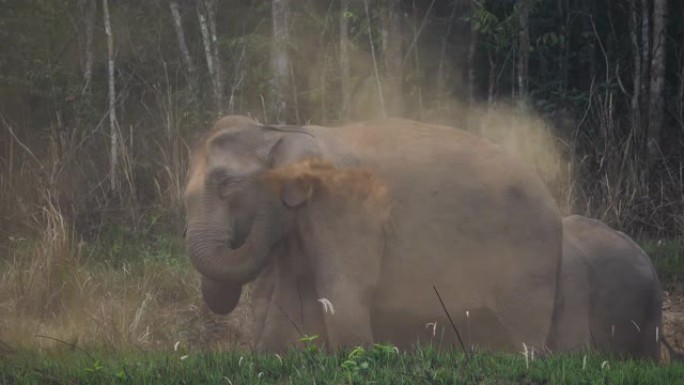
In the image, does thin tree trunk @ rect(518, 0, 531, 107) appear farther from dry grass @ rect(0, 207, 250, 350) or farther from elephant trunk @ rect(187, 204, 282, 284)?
elephant trunk @ rect(187, 204, 282, 284)

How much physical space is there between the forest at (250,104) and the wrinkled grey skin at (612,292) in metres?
3.18

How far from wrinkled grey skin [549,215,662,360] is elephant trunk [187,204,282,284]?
2277 mm

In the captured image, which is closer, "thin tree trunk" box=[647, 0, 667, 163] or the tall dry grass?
the tall dry grass

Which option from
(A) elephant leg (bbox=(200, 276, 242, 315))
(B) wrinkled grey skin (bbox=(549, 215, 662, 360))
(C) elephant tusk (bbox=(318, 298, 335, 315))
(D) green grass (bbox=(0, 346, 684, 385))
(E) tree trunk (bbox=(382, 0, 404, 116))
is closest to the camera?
(D) green grass (bbox=(0, 346, 684, 385))

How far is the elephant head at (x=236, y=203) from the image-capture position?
788 cm

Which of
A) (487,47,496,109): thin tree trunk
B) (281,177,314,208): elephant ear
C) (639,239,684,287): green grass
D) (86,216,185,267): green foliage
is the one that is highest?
(281,177,314,208): elephant ear

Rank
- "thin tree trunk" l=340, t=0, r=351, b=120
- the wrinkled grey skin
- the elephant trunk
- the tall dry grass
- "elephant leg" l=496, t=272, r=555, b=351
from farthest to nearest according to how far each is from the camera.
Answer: "thin tree trunk" l=340, t=0, r=351, b=120 → the tall dry grass → the wrinkled grey skin → "elephant leg" l=496, t=272, r=555, b=351 → the elephant trunk

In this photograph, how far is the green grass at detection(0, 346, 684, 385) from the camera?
568cm

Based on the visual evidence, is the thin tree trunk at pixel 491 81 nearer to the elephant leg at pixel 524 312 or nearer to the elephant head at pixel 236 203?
the elephant leg at pixel 524 312

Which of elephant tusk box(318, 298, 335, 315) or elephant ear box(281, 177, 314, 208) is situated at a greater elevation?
elephant ear box(281, 177, 314, 208)

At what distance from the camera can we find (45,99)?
17.7 metres

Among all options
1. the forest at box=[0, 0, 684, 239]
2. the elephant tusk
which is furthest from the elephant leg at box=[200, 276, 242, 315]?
the forest at box=[0, 0, 684, 239]

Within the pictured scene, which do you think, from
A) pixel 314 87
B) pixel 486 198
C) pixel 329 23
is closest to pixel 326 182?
pixel 486 198

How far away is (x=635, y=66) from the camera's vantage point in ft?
53.1
